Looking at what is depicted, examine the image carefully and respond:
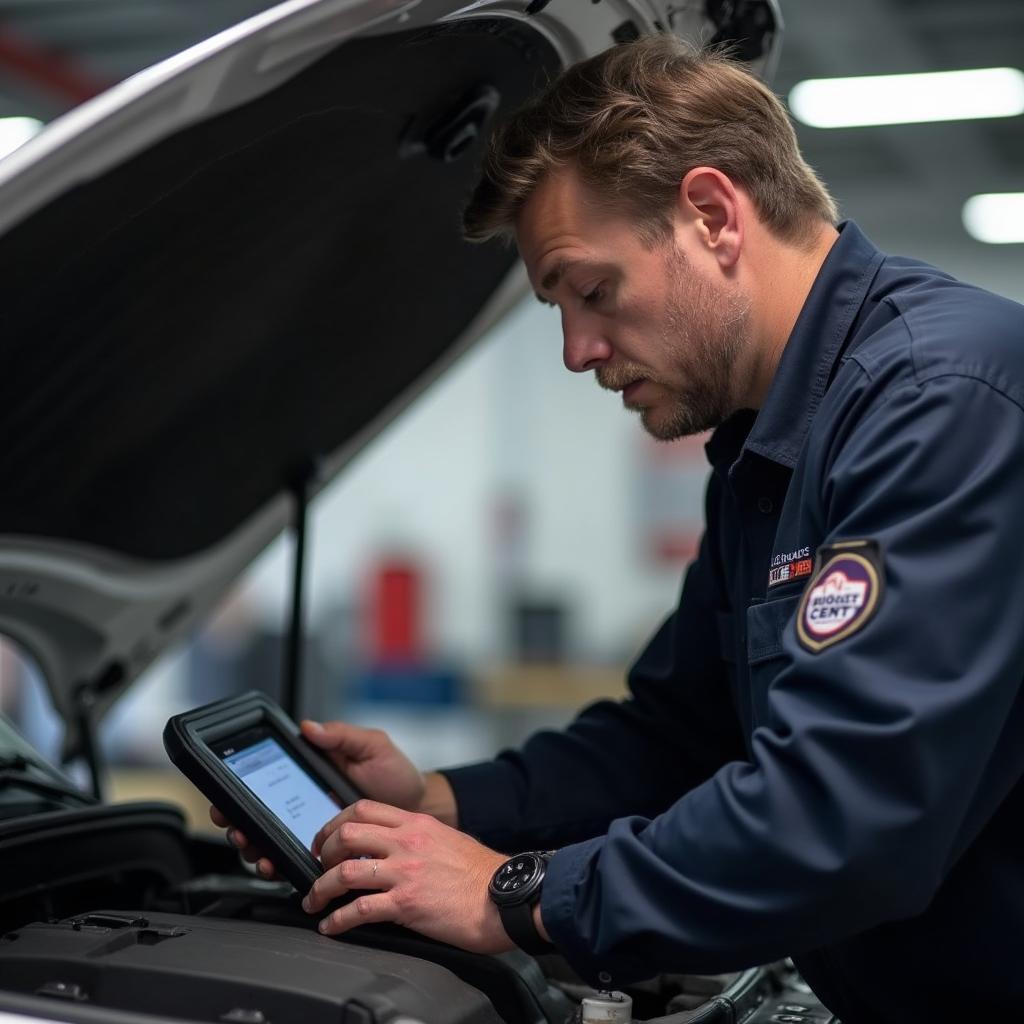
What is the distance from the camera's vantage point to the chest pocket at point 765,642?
1.17m

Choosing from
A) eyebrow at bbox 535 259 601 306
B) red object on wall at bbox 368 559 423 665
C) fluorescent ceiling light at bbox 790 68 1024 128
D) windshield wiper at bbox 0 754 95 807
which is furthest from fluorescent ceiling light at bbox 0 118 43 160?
eyebrow at bbox 535 259 601 306

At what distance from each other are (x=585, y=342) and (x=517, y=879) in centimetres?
48

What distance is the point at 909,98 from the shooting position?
563cm

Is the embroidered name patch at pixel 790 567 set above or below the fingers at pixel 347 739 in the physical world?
above

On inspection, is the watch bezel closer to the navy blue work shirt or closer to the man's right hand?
the navy blue work shirt

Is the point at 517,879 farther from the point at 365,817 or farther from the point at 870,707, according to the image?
the point at 870,707

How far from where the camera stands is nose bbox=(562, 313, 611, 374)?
1297 millimetres

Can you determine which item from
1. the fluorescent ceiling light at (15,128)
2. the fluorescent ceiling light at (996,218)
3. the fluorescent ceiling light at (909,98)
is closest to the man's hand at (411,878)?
the fluorescent ceiling light at (909,98)

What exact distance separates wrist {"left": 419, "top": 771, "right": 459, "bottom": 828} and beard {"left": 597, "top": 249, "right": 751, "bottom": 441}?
18.7 inches

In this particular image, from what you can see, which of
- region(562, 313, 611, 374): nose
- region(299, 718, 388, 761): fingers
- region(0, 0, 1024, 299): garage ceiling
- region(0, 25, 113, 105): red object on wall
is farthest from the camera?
region(0, 25, 113, 105): red object on wall

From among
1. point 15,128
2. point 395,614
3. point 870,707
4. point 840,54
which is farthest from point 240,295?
point 395,614

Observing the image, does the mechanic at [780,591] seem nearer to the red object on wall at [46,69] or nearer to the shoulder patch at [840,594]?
the shoulder patch at [840,594]

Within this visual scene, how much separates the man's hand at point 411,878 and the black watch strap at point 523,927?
0.01 meters

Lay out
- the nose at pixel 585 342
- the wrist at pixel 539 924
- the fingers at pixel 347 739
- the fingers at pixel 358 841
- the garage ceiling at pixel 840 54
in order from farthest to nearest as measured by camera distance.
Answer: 1. the garage ceiling at pixel 840 54
2. the fingers at pixel 347 739
3. the nose at pixel 585 342
4. the fingers at pixel 358 841
5. the wrist at pixel 539 924
